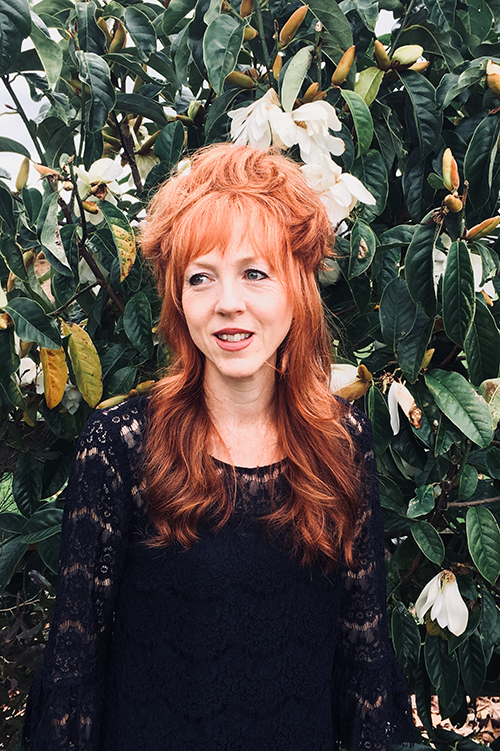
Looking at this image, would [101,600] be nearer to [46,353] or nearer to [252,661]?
[252,661]

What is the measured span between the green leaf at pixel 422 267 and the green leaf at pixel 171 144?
0.45 meters

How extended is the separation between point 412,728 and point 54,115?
1.22 metres

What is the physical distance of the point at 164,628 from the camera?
0.89 meters

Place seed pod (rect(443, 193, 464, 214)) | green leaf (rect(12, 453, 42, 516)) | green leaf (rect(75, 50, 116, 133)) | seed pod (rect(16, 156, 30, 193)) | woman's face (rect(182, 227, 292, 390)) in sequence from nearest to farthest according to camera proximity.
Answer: woman's face (rect(182, 227, 292, 390)) → seed pod (rect(443, 193, 464, 214)) → green leaf (rect(75, 50, 116, 133)) → seed pod (rect(16, 156, 30, 193)) → green leaf (rect(12, 453, 42, 516))

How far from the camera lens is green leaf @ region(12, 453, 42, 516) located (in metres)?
1.31

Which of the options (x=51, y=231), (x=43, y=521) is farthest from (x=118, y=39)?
(x=43, y=521)

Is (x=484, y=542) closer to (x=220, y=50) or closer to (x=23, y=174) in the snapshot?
(x=220, y=50)

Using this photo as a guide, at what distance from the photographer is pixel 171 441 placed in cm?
91

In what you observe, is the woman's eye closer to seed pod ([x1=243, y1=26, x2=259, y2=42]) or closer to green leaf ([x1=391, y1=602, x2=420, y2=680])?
seed pod ([x1=243, y1=26, x2=259, y2=42])

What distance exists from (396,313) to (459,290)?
5.3 inches

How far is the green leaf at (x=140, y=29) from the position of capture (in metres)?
1.11

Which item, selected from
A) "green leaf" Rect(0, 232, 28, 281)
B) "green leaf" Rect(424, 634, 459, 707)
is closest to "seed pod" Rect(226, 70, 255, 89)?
"green leaf" Rect(0, 232, 28, 281)

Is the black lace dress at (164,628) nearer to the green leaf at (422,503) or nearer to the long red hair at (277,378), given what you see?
the long red hair at (277,378)

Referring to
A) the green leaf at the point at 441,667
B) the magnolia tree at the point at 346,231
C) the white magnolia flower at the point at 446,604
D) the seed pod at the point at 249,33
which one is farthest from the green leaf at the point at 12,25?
the green leaf at the point at 441,667
